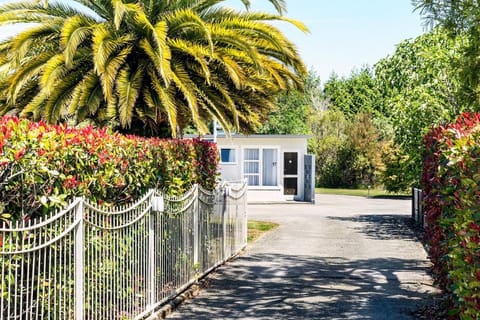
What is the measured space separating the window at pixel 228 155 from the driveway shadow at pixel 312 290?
1742 cm

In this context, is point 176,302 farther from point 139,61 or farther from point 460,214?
point 139,61

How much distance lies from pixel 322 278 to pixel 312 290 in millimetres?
1016

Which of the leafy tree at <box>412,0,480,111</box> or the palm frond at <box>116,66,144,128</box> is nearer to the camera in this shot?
the leafy tree at <box>412,0,480,111</box>

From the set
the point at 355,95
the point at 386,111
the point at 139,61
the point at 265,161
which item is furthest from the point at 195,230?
the point at 355,95

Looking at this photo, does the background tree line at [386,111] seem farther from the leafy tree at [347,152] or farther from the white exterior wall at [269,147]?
the white exterior wall at [269,147]

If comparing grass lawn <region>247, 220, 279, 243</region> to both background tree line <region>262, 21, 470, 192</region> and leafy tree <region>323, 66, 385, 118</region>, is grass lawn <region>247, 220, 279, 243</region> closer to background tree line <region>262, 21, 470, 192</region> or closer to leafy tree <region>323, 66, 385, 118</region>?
background tree line <region>262, 21, 470, 192</region>

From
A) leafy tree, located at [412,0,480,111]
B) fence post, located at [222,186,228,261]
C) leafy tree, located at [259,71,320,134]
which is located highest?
leafy tree, located at [259,71,320,134]

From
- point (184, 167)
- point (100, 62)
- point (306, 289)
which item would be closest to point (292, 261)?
point (306, 289)

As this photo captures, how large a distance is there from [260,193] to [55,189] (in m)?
24.4

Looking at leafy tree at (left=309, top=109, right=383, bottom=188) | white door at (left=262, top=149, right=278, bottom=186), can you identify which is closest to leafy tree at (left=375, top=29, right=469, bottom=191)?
white door at (left=262, top=149, right=278, bottom=186)

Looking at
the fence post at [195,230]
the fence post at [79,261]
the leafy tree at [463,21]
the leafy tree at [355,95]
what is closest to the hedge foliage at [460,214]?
the leafy tree at [463,21]

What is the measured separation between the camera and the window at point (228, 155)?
98.2ft

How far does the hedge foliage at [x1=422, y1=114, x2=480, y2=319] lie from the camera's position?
4535mm

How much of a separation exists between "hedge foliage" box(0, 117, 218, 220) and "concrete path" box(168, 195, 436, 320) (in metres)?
1.90
